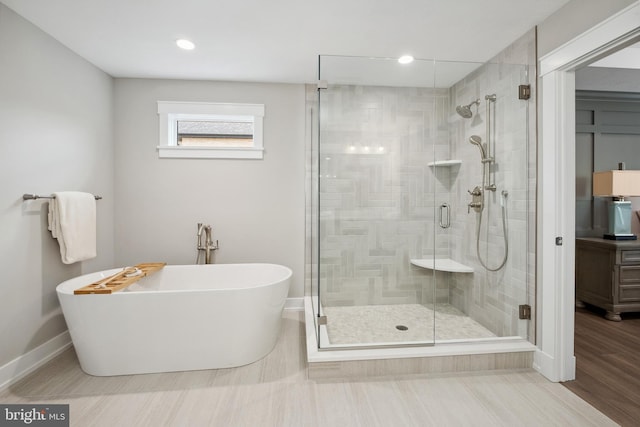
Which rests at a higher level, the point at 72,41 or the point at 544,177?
the point at 72,41

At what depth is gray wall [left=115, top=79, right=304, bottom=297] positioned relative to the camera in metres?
3.06

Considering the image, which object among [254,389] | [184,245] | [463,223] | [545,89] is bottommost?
[254,389]

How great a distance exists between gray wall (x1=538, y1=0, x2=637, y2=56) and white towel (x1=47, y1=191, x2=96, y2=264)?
3.60 metres

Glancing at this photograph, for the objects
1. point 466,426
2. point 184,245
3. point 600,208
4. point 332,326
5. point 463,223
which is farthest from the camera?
point 600,208

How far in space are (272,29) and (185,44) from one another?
74cm

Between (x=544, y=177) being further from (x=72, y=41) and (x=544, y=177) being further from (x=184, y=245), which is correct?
(x=72, y=41)

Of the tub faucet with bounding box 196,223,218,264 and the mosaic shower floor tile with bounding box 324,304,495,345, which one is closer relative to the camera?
the mosaic shower floor tile with bounding box 324,304,495,345

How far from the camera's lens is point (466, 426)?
5.19 ft

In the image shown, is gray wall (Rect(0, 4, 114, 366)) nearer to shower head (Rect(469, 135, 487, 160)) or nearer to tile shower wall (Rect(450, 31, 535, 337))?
tile shower wall (Rect(450, 31, 535, 337))

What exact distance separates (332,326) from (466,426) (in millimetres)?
973

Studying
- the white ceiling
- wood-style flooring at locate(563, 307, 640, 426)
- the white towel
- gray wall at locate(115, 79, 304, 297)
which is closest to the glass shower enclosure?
the white ceiling

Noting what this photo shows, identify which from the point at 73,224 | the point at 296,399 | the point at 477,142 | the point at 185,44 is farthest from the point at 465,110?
the point at 73,224

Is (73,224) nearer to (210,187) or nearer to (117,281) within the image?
(117,281)

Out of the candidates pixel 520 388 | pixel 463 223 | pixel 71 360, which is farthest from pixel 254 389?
pixel 463 223
